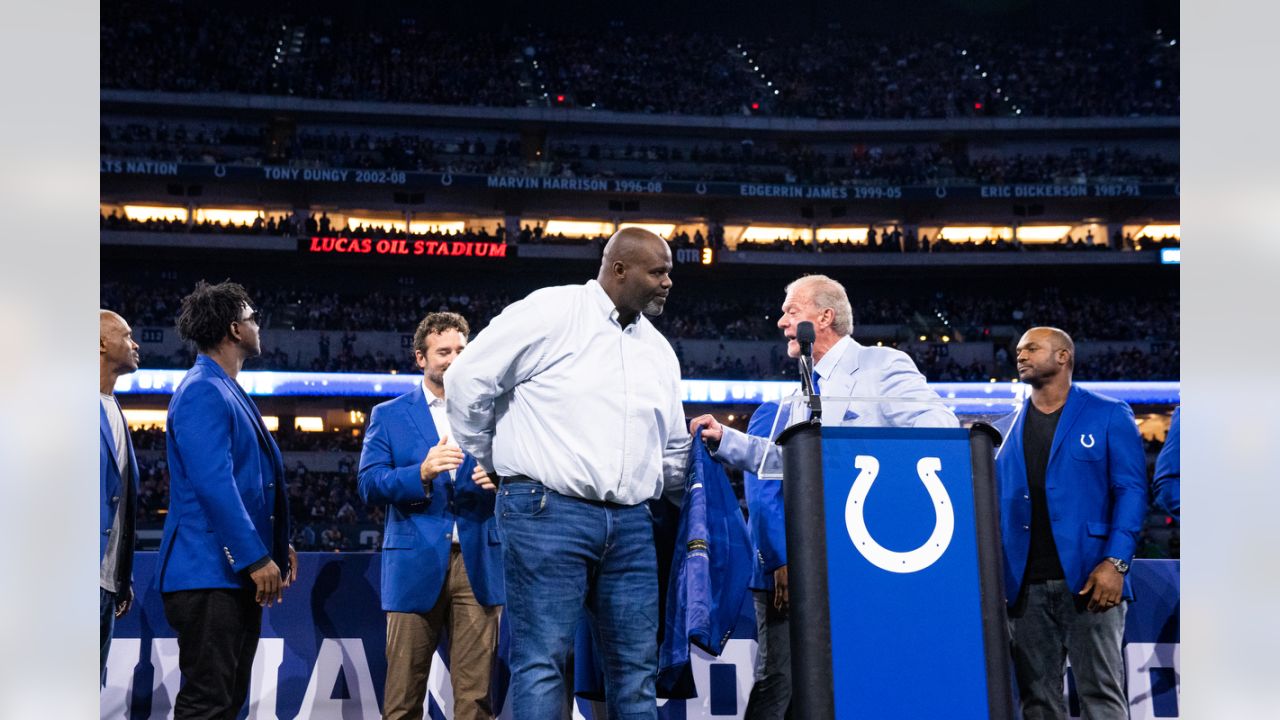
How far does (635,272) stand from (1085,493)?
6.79ft

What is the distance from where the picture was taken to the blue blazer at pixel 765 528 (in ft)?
12.7

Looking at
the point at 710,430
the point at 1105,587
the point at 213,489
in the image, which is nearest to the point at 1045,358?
the point at 1105,587

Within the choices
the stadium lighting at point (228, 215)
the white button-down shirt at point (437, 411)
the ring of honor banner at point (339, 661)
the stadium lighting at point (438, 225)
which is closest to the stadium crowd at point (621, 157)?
the stadium lighting at point (228, 215)

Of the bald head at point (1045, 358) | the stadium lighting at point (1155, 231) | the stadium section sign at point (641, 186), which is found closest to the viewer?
the bald head at point (1045, 358)

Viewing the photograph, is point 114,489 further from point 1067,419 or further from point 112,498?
point 1067,419

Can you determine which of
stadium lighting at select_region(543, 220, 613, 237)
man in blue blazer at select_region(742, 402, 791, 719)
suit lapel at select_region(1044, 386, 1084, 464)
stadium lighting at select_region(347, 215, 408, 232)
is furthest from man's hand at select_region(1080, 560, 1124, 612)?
stadium lighting at select_region(347, 215, 408, 232)

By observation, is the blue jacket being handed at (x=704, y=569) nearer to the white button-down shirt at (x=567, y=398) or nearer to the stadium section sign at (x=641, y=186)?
the white button-down shirt at (x=567, y=398)

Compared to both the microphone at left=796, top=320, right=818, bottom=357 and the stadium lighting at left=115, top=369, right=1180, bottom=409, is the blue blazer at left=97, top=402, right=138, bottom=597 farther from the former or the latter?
the stadium lighting at left=115, top=369, right=1180, bottom=409

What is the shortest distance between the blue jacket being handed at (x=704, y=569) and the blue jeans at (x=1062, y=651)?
130cm

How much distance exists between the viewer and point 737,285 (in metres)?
33.6

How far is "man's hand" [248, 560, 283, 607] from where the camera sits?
3459mm

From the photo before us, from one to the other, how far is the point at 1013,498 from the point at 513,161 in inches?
1138

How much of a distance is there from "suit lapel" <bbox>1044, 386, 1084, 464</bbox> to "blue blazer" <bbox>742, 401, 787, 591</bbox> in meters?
1.11
